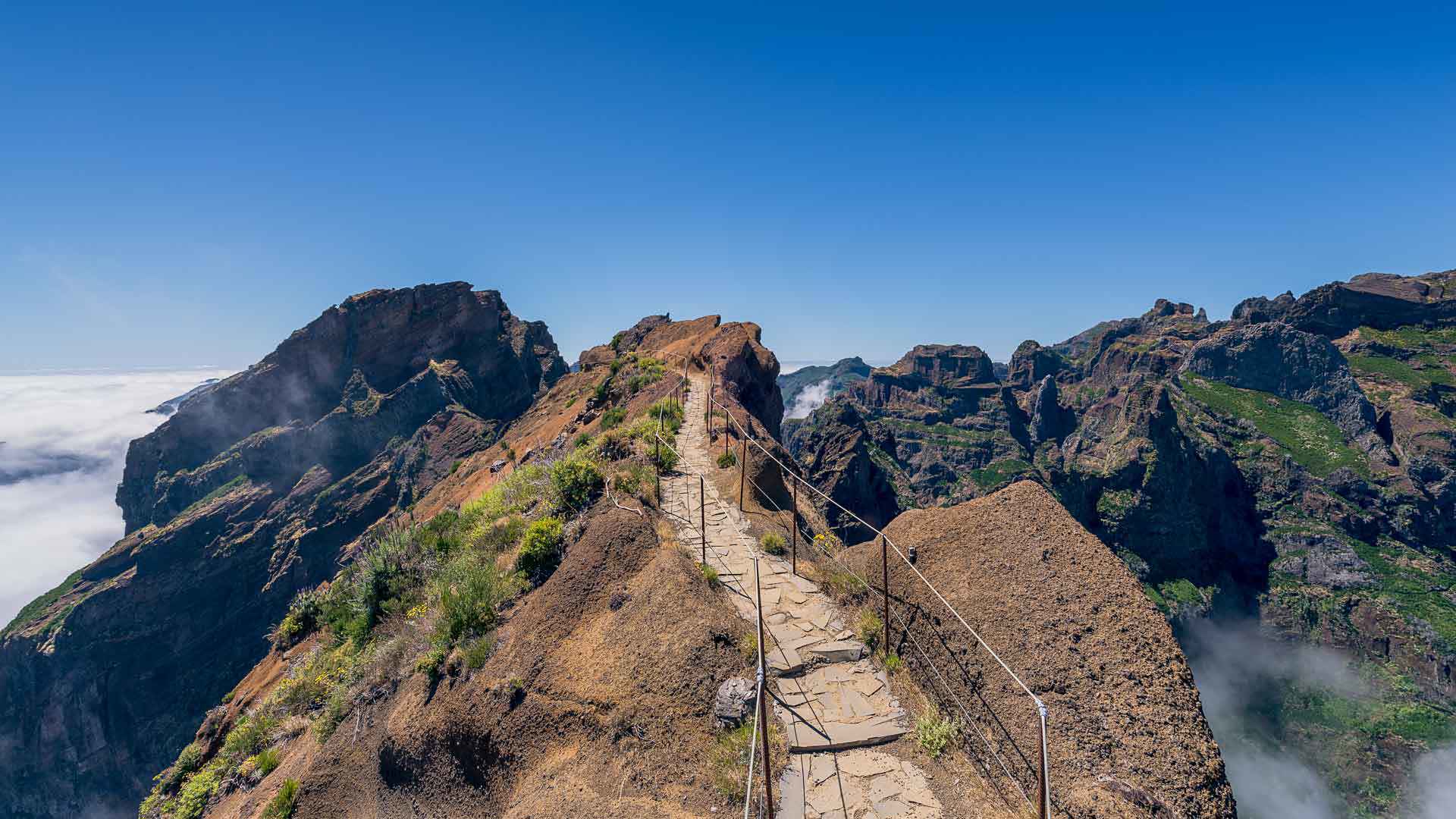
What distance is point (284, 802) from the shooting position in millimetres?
9016

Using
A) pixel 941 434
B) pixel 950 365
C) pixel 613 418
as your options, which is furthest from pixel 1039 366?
pixel 613 418

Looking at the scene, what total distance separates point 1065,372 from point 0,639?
247110 millimetres

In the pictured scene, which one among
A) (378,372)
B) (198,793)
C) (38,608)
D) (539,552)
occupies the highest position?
(378,372)

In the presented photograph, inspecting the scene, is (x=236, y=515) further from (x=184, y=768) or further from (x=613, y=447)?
(x=613, y=447)

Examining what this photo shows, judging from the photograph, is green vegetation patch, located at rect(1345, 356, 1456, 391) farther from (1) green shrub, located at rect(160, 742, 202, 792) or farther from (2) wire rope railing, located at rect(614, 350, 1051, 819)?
(1) green shrub, located at rect(160, 742, 202, 792)

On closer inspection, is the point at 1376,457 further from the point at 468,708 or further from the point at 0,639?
the point at 0,639

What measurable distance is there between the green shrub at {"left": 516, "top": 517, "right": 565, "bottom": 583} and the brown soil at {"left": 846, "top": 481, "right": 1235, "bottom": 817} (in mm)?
6737

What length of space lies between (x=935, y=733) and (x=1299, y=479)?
142317mm

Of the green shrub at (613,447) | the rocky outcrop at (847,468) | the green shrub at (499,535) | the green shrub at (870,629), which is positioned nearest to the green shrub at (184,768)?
the green shrub at (499,535)

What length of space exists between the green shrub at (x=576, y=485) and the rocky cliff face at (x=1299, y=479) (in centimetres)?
5808

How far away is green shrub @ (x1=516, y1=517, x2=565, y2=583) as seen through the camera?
10906 mm

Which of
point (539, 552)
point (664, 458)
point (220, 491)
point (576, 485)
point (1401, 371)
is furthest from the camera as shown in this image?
point (1401, 371)

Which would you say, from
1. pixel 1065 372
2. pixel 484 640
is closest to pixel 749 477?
pixel 484 640

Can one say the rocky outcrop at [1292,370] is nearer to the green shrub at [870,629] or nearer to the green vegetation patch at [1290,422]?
the green vegetation patch at [1290,422]
